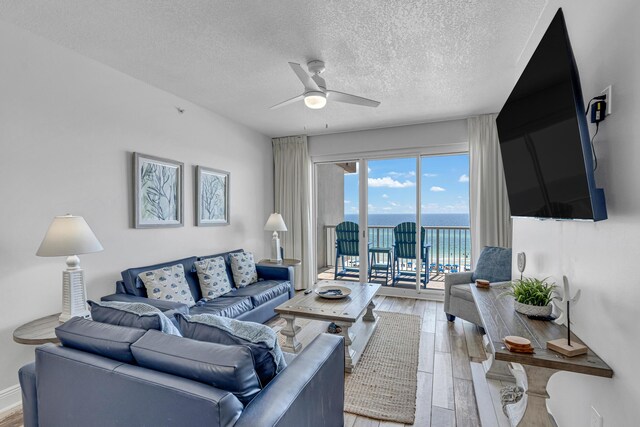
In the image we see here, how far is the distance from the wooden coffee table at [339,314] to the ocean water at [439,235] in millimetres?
1866

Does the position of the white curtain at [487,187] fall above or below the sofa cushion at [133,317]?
above

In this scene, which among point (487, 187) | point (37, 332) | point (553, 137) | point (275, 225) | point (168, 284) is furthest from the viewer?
point (275, 225)

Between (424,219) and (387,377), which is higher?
(424,219)

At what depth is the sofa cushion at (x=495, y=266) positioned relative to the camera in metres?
3.35

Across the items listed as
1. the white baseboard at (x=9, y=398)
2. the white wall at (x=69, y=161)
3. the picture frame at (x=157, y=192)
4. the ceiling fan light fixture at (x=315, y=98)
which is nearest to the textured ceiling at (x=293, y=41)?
the white wall at (x=69, y=161)

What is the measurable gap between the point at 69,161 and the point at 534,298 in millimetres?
3378

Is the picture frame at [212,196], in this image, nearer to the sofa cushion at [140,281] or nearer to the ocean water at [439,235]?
the sofa cushion at [140,281]

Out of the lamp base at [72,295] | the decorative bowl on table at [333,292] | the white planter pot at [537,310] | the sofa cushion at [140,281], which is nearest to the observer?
the white planter pot at [537,310]

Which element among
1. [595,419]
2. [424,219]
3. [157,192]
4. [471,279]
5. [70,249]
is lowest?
[595,419]

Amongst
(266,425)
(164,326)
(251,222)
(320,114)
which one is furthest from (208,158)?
(266,425)

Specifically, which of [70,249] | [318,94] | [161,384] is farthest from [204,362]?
[318,94]

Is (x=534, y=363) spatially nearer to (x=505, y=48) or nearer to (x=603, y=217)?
(x=603, y=217)

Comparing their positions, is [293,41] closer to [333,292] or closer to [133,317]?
[133,317]

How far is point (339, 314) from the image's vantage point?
2.49m
